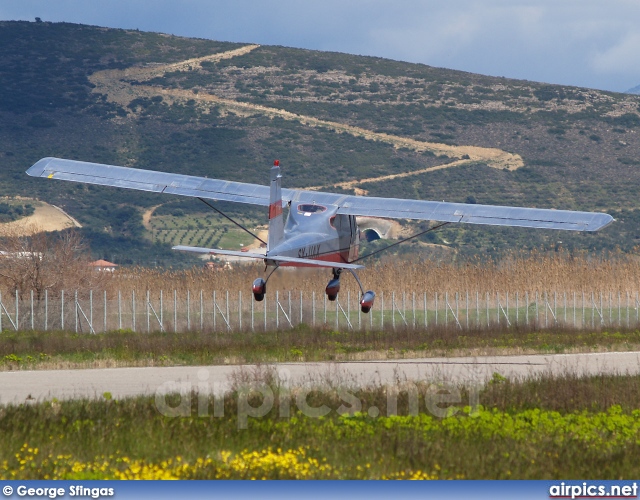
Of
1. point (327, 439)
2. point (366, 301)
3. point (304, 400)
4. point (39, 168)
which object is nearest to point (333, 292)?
point (366, 301)

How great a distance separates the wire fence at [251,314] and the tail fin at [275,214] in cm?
1039

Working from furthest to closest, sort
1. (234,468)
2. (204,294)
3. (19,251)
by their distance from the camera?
(204,294)
(19,251)
(234,468)

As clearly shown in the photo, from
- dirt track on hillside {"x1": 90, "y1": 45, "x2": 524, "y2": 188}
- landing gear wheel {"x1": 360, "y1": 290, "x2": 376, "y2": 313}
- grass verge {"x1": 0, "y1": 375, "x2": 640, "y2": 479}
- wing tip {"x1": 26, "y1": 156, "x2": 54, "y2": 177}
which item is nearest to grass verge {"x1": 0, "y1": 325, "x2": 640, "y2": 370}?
landing gear wheel {"x1": 360, "y1": 290, "x2": 376, "y2": 313}

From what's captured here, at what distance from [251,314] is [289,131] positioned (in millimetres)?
88212

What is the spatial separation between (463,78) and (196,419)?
13864cm

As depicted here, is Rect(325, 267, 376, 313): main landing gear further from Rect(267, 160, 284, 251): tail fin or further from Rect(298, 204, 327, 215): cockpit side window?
Rect(267, 160, 284, 251): tail fin

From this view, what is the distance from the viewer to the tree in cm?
4331

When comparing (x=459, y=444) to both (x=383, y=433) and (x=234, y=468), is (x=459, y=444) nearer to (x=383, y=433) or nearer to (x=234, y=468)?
(x=383, y=433)

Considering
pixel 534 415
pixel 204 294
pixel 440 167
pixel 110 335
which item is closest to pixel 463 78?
pixel 440 167

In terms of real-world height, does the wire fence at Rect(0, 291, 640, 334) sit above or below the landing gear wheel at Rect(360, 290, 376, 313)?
below

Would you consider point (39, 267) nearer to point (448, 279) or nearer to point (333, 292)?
point (333, 292)

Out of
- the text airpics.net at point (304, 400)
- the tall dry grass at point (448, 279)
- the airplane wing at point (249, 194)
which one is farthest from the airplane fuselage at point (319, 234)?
the tall dry grass at point (448, 279)

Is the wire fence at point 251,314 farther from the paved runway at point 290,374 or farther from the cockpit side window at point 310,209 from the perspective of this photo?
the paved runway at point 290,374

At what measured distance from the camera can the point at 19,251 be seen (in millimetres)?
44312
